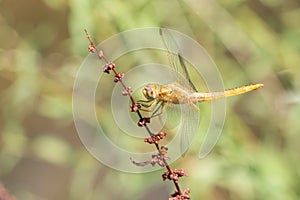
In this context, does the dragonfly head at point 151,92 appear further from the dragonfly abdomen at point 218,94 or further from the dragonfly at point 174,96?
the dragonfly abdomen at point 218,94

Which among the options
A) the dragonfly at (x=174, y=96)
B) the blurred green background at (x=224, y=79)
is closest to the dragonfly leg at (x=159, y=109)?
the dragonfly at (x=174, y=96)

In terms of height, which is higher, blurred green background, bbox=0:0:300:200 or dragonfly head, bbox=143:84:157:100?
blurred green background, bbox=0:0:300:200

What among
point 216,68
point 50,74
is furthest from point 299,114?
point 50,74

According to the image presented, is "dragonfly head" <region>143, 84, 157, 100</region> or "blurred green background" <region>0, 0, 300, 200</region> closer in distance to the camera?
"dragonfly head" <region>143, 84, 157, 100</region>

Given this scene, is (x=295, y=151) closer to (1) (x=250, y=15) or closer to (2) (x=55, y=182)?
(1) (x=250, y=15)

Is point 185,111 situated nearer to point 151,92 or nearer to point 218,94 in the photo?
point 151,92

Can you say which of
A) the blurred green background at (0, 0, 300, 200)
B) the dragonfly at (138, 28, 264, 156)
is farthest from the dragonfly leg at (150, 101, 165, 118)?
the blurred green background at (0, 0, 300, 200)

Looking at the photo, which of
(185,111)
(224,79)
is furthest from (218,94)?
(224,79)

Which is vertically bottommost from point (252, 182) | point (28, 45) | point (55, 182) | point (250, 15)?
point (252, 182)

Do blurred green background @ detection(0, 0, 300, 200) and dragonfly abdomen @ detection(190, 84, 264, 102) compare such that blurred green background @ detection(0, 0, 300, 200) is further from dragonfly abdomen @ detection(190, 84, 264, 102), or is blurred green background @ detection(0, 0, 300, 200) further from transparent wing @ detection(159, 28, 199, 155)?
transparent wing @ detection(159, 28, 199, 155)
